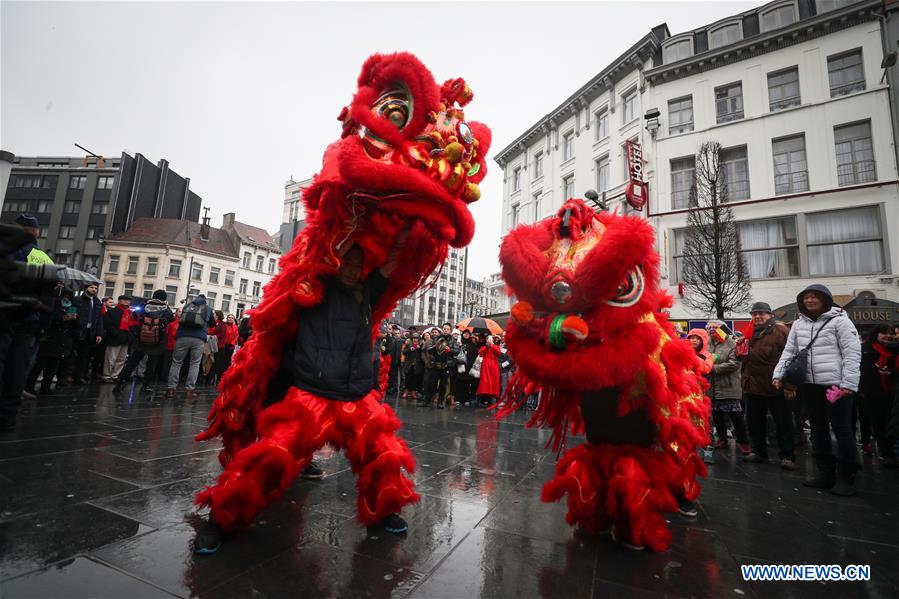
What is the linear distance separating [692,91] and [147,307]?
18897mm

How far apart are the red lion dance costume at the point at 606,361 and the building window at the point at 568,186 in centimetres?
1955

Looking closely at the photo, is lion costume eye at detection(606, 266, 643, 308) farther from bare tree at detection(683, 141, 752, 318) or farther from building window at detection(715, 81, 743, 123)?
building window at detection(715, 81, 743, 123)

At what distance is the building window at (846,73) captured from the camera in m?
13.5

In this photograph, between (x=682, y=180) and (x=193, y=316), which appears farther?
(x=682, y=180)

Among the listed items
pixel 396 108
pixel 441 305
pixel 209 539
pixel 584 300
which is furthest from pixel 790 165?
pixel 441 305

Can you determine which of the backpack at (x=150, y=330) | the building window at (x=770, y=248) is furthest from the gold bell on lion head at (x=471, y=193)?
the building window at (x=770, y=248)

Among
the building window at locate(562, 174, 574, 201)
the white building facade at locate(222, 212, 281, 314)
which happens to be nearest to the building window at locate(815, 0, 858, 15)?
the building window at locate(562, 174, 574, 201)

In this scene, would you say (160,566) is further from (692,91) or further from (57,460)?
(692,91)

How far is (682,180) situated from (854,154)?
4755mm

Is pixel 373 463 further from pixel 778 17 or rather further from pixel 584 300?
pixel 778 17

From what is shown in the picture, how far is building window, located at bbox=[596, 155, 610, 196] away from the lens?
18581 millimetres

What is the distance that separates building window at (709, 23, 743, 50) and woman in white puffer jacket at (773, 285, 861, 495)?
55.6ft

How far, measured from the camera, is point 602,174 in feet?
62.3

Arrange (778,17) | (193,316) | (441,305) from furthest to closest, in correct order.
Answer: (441,305)
(778,17)
(193,316)
